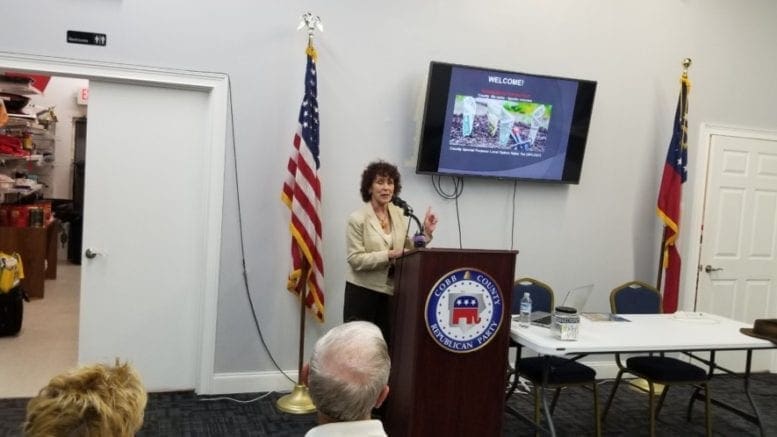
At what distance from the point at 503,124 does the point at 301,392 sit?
7.30 feet

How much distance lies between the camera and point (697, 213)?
4902 millimetres

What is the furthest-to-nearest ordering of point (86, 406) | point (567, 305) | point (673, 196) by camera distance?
point (673, 196)
point (567, 305)
point (86, 406)

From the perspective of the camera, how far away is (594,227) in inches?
185

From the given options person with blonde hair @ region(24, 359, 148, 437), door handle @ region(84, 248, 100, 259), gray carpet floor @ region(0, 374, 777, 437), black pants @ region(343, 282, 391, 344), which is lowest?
gray carpet floor @ region(0, 374, 777, 437)

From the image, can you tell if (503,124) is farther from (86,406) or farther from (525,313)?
(86,406)

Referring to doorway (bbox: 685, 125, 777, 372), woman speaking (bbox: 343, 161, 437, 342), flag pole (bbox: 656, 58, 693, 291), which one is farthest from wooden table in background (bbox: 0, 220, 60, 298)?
doorway (bbox: 685, 125, 777, 372)

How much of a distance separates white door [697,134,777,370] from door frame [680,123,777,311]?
3 centimetres

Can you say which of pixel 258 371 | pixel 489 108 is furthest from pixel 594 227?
pixel 258 371

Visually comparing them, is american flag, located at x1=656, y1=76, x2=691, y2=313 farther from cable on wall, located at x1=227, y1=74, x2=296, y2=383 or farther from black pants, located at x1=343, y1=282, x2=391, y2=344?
cable on wall, located at x1=227, y1=74, x2=296, y2=383

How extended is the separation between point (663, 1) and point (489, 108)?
172cm

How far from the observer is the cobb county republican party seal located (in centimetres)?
275

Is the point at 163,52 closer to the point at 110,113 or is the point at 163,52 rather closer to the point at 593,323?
the point at 110,113

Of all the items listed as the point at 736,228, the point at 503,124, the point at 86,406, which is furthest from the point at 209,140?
the point at 736,228

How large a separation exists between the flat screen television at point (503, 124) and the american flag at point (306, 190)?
747mm
